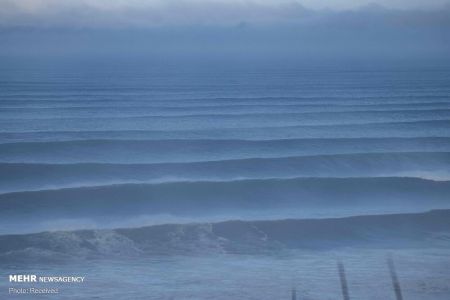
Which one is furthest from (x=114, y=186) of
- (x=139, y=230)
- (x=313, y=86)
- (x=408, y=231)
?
(x=313, y=86)

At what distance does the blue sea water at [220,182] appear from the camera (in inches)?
319

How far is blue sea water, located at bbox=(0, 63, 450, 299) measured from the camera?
810 cm

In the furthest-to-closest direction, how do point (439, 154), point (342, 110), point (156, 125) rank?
point (342, 110)
point (156, 125)
point (439, 154)

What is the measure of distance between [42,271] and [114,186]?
7.00m

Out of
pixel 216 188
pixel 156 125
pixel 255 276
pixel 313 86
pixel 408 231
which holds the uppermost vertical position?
pixel 313 86

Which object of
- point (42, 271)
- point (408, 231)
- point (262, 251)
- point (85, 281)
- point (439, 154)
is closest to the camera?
point (85, 281)

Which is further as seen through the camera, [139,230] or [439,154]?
[439,154]

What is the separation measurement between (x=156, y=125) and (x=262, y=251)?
17.3m

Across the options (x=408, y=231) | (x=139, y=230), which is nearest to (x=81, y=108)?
(x=139, y=230)

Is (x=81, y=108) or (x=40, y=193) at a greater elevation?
(x=81, y=108)

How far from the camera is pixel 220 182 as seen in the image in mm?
16047

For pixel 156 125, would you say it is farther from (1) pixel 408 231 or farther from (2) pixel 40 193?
(1) pixel 408 231

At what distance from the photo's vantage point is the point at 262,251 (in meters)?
9.83

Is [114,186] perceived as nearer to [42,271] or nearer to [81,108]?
[42,271]
